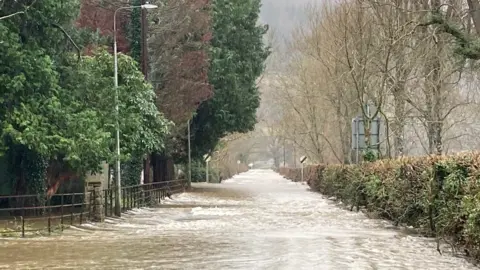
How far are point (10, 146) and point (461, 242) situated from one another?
1720cm

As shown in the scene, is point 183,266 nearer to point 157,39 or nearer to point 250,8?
point 157,39

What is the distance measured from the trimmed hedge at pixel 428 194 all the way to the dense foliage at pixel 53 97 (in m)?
9.58

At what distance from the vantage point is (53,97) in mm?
24859

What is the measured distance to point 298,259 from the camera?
14523 millimetres

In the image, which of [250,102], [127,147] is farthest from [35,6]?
[250,102]

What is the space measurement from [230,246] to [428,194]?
5373 millimetres

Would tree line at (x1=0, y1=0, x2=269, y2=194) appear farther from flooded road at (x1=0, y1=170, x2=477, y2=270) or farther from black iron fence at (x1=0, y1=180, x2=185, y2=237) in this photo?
flooded road at (x1=0, y1=170, x2=477, y2=270)

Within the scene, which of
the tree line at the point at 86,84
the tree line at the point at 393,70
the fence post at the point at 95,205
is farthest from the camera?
the tree line at the point at 393,70

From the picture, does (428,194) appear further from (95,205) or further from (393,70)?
(393,70)

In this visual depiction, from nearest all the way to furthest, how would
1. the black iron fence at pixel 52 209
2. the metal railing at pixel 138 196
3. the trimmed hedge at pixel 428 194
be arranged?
the trimmed hedge at pixel 428 194 → the black iron fence at pixel 52 209 → the metal railing at pixel 138 196

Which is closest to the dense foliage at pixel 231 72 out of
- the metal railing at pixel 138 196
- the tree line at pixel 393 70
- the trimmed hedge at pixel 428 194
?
the tree line at pixel 393 70

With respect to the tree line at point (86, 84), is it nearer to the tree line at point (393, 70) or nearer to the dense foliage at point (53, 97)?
the dense foliage at point (53, 97)

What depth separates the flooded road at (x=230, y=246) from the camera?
560 inches

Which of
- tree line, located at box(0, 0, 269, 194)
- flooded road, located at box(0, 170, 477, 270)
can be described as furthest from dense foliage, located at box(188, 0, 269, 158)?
flooded road, located at box(0, 170, 477, 270)
